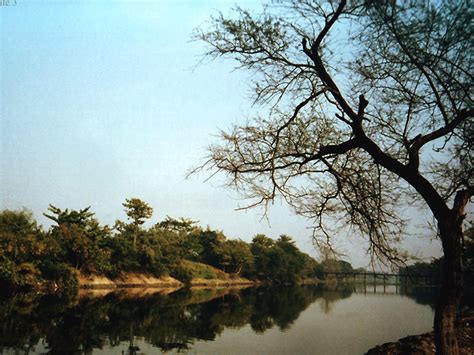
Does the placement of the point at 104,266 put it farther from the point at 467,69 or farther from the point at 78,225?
the point at 467,69

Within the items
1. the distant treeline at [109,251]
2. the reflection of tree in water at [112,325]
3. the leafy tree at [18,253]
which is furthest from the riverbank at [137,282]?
the reflection of tree in water at [112,325]

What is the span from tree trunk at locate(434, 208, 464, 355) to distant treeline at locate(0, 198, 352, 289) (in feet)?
11.2

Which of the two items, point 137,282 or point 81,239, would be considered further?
point 137,282

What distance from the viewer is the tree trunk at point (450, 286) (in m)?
4.68

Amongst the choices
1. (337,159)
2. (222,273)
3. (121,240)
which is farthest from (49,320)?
(222,273)

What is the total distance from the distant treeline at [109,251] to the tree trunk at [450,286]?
340 cm

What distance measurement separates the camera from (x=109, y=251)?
3178 centimetres

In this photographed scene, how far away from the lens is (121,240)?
3472 cm

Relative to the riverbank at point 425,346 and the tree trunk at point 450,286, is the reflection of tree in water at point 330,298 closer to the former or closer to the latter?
the riverbank at point 425,346

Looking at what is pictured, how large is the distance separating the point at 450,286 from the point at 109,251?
30.0 metres

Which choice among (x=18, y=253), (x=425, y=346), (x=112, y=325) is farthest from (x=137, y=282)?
(x=425, y=346)

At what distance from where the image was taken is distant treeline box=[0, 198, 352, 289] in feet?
74.9

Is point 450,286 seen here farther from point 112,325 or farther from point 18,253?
point 18,253

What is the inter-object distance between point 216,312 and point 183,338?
23.2 feet
